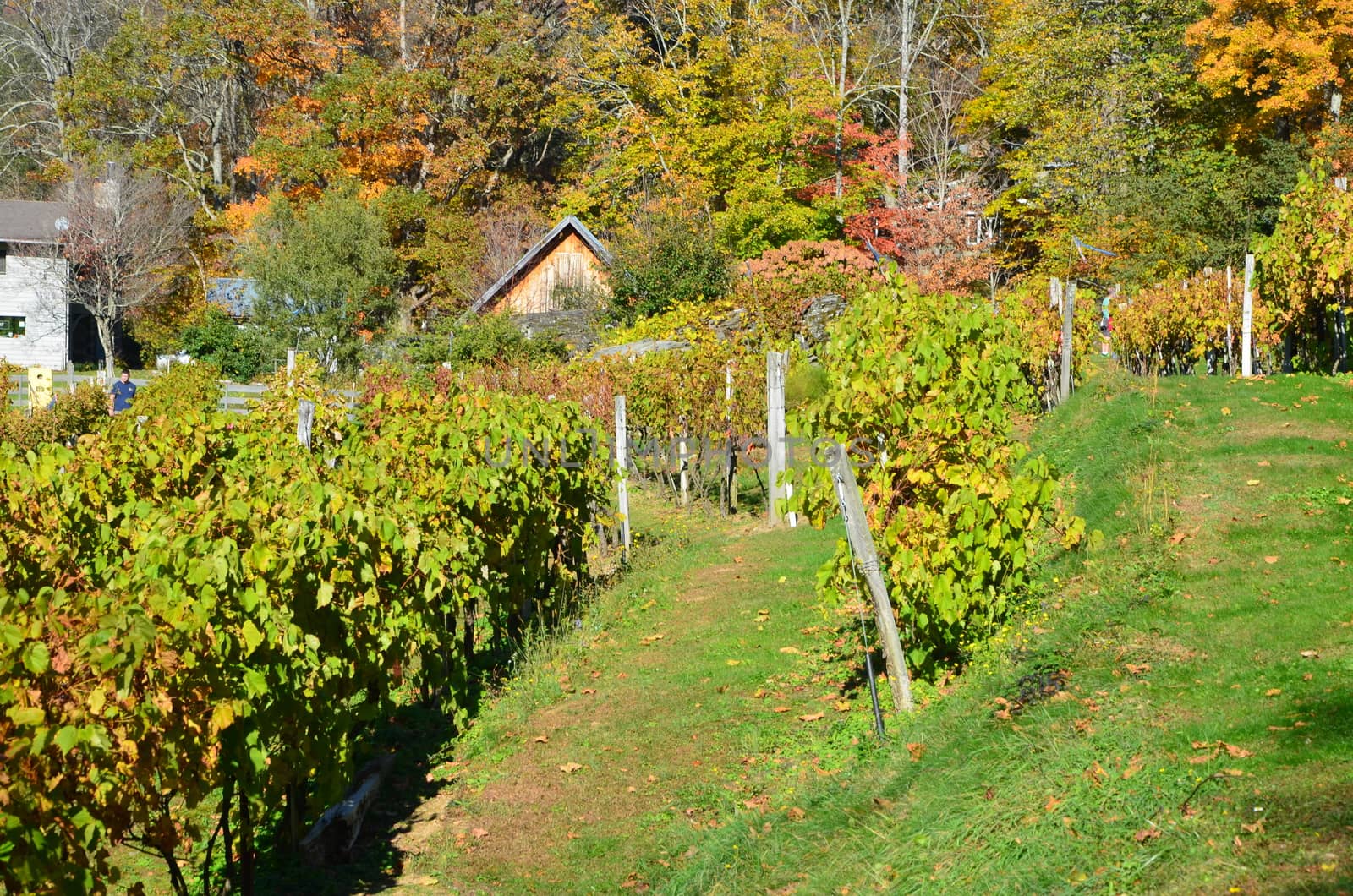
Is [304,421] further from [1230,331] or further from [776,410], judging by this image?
[1230,331]

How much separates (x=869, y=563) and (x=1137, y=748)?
6.68 ft

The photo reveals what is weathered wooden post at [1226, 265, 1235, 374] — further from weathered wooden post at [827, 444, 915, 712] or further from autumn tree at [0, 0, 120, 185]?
autumn tree at [0, 0, 120, 185]

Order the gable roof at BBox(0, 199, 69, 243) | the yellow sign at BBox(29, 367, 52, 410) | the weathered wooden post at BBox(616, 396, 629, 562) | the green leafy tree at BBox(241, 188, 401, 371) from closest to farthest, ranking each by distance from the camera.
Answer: the weathered wooden post at BBox(616, 396, 629, 562) < the yellow sign at BBox(29, 367, 52, 410) < the green leafy tree at BBox(241, 188, 401, 371) < the gable roof at BBox(0, 199, 69, 243)

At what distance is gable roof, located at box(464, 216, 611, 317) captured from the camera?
4166 centimetres

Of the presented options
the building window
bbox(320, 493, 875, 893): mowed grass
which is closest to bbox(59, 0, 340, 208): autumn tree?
the building window

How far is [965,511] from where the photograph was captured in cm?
796

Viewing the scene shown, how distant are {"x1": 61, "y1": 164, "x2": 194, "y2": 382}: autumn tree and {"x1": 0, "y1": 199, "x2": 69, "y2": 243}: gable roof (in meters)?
0.55

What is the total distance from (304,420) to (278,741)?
630cm

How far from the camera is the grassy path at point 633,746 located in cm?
705

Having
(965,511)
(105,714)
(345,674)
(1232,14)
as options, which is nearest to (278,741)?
(345,674)

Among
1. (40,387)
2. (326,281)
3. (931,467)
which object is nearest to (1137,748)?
(931,467)

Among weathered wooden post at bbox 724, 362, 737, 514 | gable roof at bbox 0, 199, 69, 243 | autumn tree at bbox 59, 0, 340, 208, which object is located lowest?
weathered wooden post at bbox 724, 362, 737, 514

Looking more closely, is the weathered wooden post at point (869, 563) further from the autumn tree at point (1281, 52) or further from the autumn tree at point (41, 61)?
the autumn tree at point (41, 61)

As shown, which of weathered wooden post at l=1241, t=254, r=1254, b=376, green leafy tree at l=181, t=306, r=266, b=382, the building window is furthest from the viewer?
the building window
